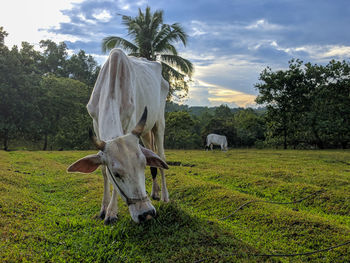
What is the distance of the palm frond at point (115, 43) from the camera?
20812 mm

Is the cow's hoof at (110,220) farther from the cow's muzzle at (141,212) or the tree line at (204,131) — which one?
the tree line at (204,131)

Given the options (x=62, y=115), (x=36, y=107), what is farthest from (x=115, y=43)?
(x=62, y=115)

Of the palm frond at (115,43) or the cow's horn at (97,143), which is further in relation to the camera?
the palm frond at (115,43)

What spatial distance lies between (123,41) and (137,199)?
19.8 m

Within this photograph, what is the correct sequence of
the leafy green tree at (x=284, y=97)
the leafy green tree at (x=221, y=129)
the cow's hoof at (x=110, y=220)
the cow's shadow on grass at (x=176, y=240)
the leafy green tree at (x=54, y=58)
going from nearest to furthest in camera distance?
1. the cow's shadow on grass at (x=176, y=240)
2. the cow's hoof at (x=110, y=220)
3. the leafy green tree at (x=284, y=97)
4. the leafy green tree at (x=221, y=129)
5. the leafy green tree at (x=54, y=58)

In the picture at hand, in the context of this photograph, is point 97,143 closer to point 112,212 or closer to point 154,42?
point 112,212

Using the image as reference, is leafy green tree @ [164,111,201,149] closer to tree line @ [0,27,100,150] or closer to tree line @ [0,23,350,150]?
tree line @ [0,23,350,150]

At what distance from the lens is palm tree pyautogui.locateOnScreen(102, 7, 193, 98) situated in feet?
68.1

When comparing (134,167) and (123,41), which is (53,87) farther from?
(134,167)

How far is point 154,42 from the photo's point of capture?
20984mm

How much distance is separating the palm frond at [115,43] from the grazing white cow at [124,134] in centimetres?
1619

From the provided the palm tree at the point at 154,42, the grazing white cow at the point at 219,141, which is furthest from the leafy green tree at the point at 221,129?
the palm tree at the point at 154,42

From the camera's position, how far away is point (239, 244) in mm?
3188

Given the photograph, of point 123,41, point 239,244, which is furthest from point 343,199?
point 123,41
